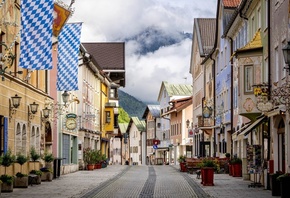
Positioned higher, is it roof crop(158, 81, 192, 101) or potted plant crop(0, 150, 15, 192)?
roof crop(158, 81, 192, 101)

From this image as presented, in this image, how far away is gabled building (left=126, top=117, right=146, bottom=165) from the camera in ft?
449

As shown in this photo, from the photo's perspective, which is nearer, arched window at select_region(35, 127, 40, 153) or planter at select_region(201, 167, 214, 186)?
planter at select_region(201, 167, 214, 186)

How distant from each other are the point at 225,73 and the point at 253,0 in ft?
56.6

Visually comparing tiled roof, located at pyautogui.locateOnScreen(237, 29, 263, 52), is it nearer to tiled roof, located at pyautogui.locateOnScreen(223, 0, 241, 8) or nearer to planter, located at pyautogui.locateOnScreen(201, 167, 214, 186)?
planter, located at pyautogui.locateOnScreen(201, 167, 214, 186)

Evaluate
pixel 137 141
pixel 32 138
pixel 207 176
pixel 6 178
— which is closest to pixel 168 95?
pixel 137 141

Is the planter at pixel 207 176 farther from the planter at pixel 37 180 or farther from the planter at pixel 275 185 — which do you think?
the planter at pixel 275 185

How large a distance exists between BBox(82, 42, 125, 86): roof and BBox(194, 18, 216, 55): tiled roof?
2021cm

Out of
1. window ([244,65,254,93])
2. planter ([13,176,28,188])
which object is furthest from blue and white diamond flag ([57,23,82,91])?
planter ([13,176,28,188])

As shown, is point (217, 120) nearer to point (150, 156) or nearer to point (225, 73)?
point (225, 73)

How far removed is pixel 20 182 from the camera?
A: 31281mm

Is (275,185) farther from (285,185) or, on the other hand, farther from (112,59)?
(112,59)

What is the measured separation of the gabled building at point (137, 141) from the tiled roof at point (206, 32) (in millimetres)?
60813

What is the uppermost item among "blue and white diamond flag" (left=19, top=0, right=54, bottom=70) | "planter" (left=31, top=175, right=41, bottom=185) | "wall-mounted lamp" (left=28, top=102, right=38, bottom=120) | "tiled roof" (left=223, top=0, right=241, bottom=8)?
"tiled roof" (left=223, top=0, right=241, bottom=8)

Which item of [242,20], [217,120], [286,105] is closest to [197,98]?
[217,120]
